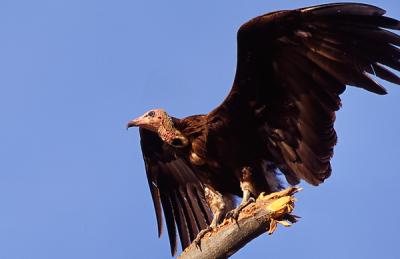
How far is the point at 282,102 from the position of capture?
448 inches

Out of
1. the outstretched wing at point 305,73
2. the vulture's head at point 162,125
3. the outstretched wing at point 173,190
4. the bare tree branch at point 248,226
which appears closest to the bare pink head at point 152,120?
the vulture's head at point 162,125

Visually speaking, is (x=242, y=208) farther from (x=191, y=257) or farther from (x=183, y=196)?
(x=183, y=196)

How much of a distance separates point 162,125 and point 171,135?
0.24 m

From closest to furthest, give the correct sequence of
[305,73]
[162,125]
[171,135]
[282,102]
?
[305,73] < [282,102] < [171,135] < [162,125]

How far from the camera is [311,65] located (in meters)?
10.9

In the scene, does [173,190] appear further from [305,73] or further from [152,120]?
[305,73]

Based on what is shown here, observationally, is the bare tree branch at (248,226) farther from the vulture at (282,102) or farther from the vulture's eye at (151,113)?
the vulture's eye at (151,113)

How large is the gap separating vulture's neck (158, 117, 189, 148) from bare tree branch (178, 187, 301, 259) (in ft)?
7.70

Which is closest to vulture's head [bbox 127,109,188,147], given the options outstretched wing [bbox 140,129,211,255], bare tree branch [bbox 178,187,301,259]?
→ outstretched wing [bbox 140,129,211,255]

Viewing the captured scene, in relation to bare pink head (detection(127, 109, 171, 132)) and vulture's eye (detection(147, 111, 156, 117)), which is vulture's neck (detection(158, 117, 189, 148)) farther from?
vulture's eye (detection(147, 111, 156, 117))

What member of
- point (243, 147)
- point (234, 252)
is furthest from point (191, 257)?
point (243, 147)

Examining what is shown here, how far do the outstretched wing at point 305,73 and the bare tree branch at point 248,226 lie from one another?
149 cm

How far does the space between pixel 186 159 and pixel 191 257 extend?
2.61 m

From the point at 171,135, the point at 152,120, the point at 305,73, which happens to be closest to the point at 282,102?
the point at 305,73
